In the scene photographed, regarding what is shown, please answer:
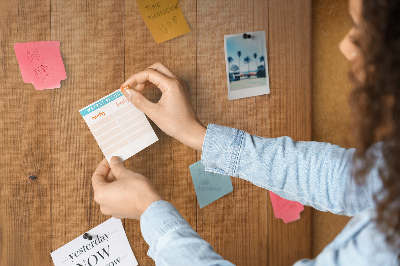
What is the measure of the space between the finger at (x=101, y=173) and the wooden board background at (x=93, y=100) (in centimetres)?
3

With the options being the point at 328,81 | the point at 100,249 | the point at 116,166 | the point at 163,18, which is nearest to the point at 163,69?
the point at 163,18

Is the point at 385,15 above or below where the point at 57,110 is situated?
above

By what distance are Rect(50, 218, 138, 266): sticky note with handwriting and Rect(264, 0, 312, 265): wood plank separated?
0.41 m

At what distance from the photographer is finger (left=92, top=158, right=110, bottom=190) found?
83 cm

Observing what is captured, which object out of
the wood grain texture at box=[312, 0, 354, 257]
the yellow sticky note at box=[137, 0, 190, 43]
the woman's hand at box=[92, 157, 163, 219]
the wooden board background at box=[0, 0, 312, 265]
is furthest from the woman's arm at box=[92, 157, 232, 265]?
the wood grain texture at box=[312, 0, 354, 257]

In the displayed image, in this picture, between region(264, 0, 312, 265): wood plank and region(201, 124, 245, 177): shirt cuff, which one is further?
region(264, 0, 312, 265): wood plank

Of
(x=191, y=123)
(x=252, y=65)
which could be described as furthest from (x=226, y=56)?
(x=191, y=123)

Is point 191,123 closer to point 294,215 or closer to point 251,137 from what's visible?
point 251,137

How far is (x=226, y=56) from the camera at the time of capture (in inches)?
37.7

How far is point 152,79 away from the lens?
83cm

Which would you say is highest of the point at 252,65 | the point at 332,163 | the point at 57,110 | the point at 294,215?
the point at 252,65

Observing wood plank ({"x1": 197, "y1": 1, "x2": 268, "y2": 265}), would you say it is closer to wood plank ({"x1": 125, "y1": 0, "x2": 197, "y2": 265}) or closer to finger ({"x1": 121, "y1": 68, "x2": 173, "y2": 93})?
wood plank ({"x1": 125, "y1": 0, "x2": 197, "y2": 265})

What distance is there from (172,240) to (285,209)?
525 millimetres

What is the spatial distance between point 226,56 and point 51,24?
44cm
